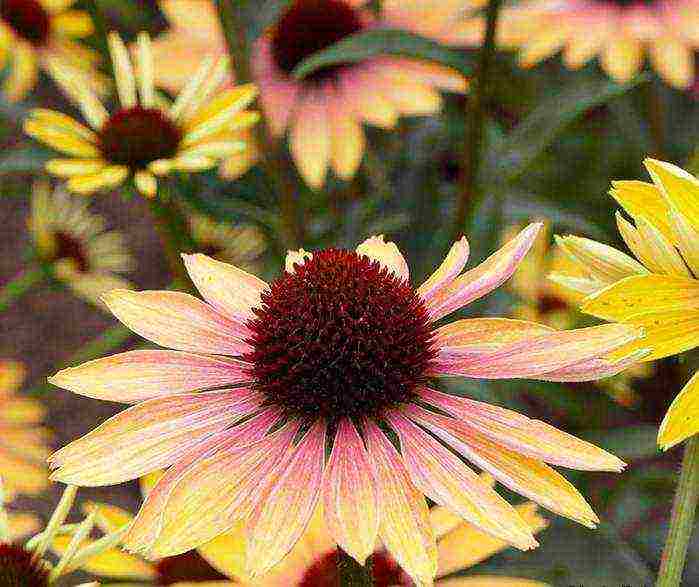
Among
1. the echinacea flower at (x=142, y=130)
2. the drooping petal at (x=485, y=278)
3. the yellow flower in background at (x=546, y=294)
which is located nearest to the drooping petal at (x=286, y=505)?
the drooping petal at (x=485, y=278)

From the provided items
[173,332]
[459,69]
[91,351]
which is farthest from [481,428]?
[91,351]

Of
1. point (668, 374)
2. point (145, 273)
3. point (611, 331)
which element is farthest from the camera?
point (145, 273)

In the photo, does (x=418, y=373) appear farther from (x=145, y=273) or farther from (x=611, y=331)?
(x=145, y=273)

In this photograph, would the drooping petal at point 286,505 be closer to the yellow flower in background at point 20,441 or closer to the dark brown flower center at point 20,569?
the dark brown flower center at point 20,569

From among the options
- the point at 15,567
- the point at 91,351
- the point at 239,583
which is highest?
the point at 15,567

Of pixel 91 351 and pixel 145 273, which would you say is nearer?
pixel 91 351

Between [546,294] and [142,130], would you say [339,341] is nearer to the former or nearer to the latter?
[142,130]
